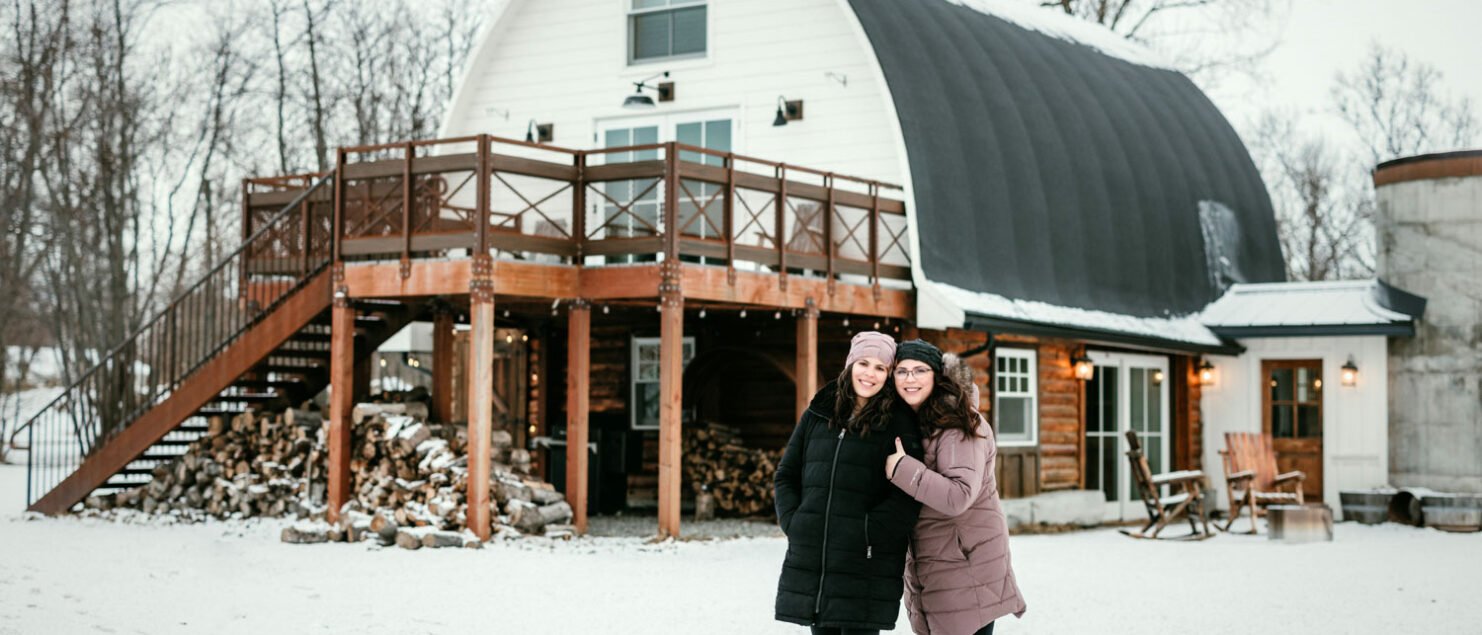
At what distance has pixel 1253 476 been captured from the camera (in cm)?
1689

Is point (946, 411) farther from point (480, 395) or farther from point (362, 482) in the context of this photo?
point (362, 482)

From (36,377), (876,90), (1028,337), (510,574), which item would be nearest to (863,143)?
(876,90)

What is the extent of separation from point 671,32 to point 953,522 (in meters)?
13.4

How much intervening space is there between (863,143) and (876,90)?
0.61 m

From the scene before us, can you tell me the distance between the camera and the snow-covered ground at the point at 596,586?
383 inches

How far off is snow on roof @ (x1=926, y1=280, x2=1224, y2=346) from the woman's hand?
395 inches

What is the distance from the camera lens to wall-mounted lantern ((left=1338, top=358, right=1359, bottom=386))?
19000 mm

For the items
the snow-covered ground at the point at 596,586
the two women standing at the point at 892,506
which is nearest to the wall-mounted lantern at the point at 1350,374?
the snow-covered ground at the point at 596,586

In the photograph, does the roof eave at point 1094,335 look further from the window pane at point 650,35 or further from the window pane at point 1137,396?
the window pane at point 650,35

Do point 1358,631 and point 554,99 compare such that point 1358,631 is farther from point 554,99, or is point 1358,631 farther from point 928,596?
point 554,99

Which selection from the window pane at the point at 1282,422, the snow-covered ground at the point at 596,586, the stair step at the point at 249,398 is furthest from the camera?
the window pane at the point at 1282,422

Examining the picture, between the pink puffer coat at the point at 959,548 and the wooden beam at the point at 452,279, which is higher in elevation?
the wooden beam at the point at 452,279

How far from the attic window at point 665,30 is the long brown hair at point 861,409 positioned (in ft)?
41.9

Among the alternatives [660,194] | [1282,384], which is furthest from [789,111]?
[1282,384]
